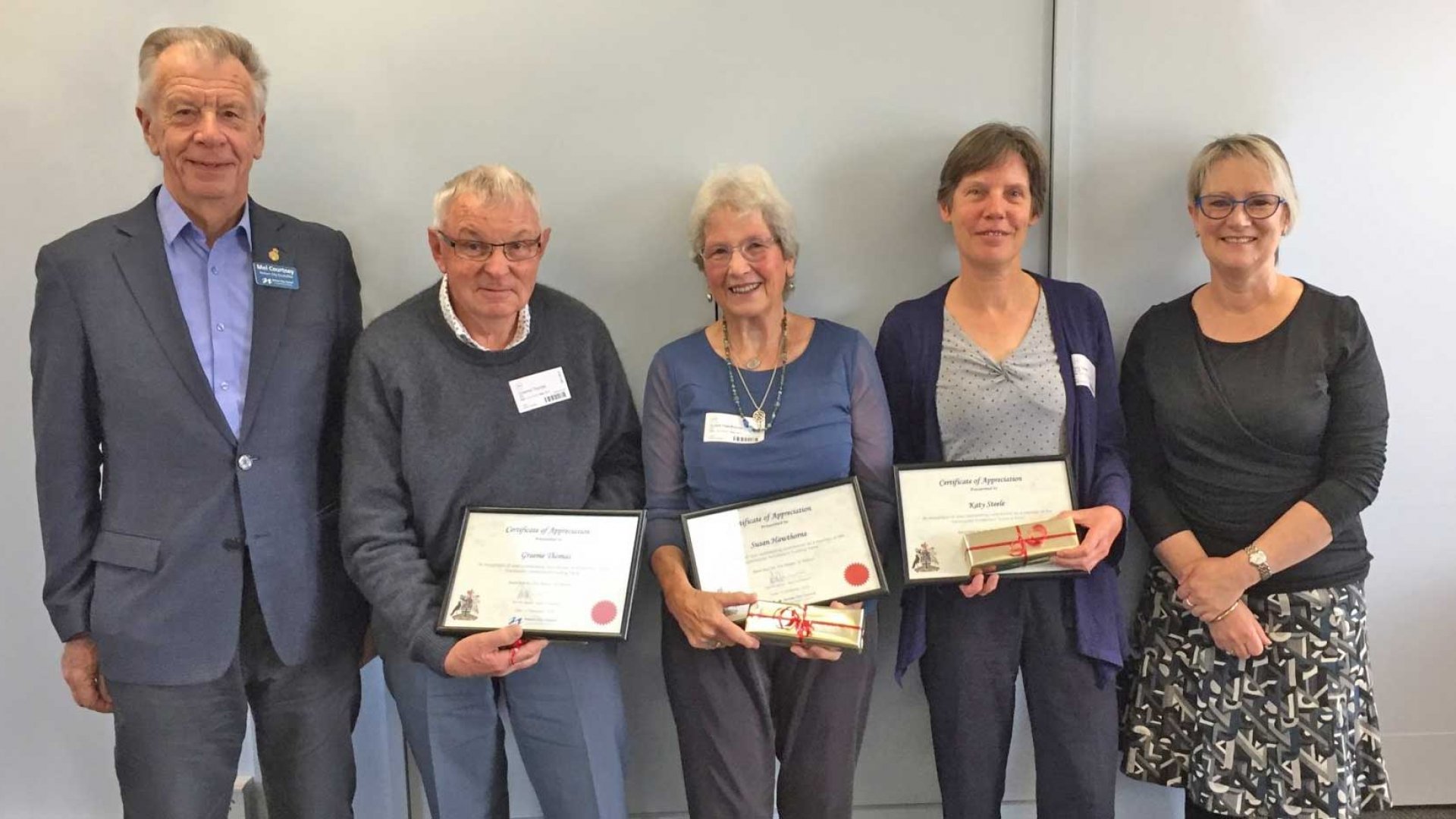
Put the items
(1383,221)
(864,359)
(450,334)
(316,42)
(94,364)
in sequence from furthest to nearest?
(1383,221), (316,42), (864,359), (450,334), (94,364)

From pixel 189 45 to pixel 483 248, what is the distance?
26.5 inches

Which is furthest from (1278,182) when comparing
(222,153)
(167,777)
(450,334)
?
(167,777)

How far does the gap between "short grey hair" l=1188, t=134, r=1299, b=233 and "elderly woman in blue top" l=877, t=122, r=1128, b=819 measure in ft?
1.36

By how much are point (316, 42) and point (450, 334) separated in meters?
0.95

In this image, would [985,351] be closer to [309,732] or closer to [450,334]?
[450,334]

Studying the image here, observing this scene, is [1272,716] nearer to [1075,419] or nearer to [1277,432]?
[1277,432]

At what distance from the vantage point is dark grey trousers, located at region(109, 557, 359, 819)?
1.66m

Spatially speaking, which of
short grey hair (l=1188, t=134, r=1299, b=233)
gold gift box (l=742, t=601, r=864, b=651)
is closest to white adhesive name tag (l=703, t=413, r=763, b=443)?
gold gift box (l=742, t=601, r=864, b=651)

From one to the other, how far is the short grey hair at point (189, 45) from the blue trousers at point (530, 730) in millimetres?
1190

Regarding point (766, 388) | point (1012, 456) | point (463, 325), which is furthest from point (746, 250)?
point (1012, 456)

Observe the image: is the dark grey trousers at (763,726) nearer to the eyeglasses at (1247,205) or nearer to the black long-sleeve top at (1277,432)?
the black long-sleeve top at (1277,432)

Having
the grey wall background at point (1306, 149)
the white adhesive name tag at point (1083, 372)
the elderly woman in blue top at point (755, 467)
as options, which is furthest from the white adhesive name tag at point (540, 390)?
the grey wall background at point (1306, 149)

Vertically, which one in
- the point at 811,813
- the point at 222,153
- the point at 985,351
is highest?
the point at 222,153

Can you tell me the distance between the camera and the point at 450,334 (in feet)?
5.85
